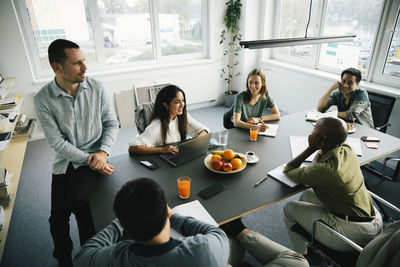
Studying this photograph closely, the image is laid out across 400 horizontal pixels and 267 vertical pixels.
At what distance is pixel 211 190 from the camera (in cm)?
170

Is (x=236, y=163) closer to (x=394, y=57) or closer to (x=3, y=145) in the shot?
(x=3, y=145)

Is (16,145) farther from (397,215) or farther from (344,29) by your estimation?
(344,29)

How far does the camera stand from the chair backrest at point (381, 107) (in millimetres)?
2918

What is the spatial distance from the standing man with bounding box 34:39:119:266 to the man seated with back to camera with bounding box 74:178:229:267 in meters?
0.71

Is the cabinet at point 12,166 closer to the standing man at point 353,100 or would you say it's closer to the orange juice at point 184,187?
the orange juice at point 184,187

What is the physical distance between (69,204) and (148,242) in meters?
0.95

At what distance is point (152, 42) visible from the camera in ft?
15.7

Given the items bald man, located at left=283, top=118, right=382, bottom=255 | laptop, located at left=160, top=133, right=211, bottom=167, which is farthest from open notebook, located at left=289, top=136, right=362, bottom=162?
laptop, located at left=160, top=133, right=211, bottom=167

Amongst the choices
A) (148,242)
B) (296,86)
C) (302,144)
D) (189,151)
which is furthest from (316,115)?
(148,242)

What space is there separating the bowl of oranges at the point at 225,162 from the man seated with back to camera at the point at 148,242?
783mm

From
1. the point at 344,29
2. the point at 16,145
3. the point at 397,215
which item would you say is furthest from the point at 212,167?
the point at 344,29

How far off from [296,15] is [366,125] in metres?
2.55

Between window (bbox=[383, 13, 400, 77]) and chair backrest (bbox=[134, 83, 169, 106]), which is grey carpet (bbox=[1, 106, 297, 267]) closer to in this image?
chair backrest (bbox=[134, 83, 169, 106])

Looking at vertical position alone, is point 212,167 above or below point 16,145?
above
